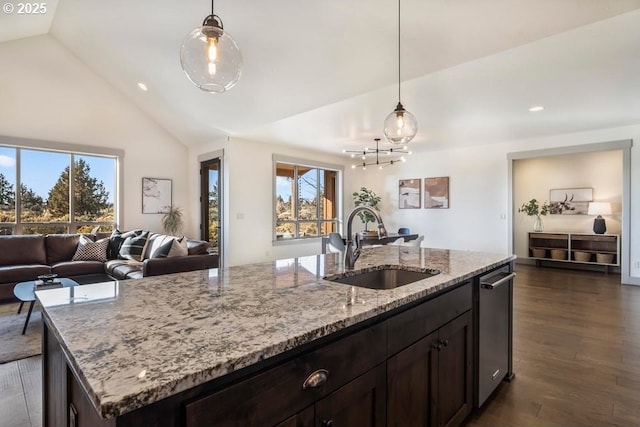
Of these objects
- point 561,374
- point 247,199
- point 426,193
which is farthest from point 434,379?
point 426,193

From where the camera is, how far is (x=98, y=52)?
5.29 meters

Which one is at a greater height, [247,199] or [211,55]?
[211,55]

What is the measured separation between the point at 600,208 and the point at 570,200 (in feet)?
2.06

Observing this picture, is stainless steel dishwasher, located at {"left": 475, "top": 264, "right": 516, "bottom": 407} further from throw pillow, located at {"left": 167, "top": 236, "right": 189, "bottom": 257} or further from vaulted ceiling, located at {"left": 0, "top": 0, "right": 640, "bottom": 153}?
throw pillow, located at {"left": 167, "top": 236, "right": 189, "bottom": 257}

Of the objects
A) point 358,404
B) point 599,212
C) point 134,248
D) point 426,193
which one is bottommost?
point 358,404

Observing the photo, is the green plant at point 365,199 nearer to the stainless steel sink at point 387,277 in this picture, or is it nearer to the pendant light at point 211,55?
the stainless steel sink at point 387,277

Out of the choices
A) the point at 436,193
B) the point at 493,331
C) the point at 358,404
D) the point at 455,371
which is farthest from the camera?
the point at 436,193

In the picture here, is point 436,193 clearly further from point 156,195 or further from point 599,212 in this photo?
point 156,195


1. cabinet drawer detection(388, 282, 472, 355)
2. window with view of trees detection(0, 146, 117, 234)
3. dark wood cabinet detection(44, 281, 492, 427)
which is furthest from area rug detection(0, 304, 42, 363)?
cabinet drawer detection(388, 282, 472, 355)

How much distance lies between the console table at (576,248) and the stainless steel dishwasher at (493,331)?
551 cm

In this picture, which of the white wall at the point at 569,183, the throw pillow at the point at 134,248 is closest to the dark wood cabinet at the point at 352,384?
the throw pillow at the point at 134,248

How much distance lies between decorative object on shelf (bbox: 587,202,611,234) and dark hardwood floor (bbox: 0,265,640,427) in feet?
8.48

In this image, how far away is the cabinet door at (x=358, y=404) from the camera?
0.96 metres

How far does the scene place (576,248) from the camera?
21.7 ft
